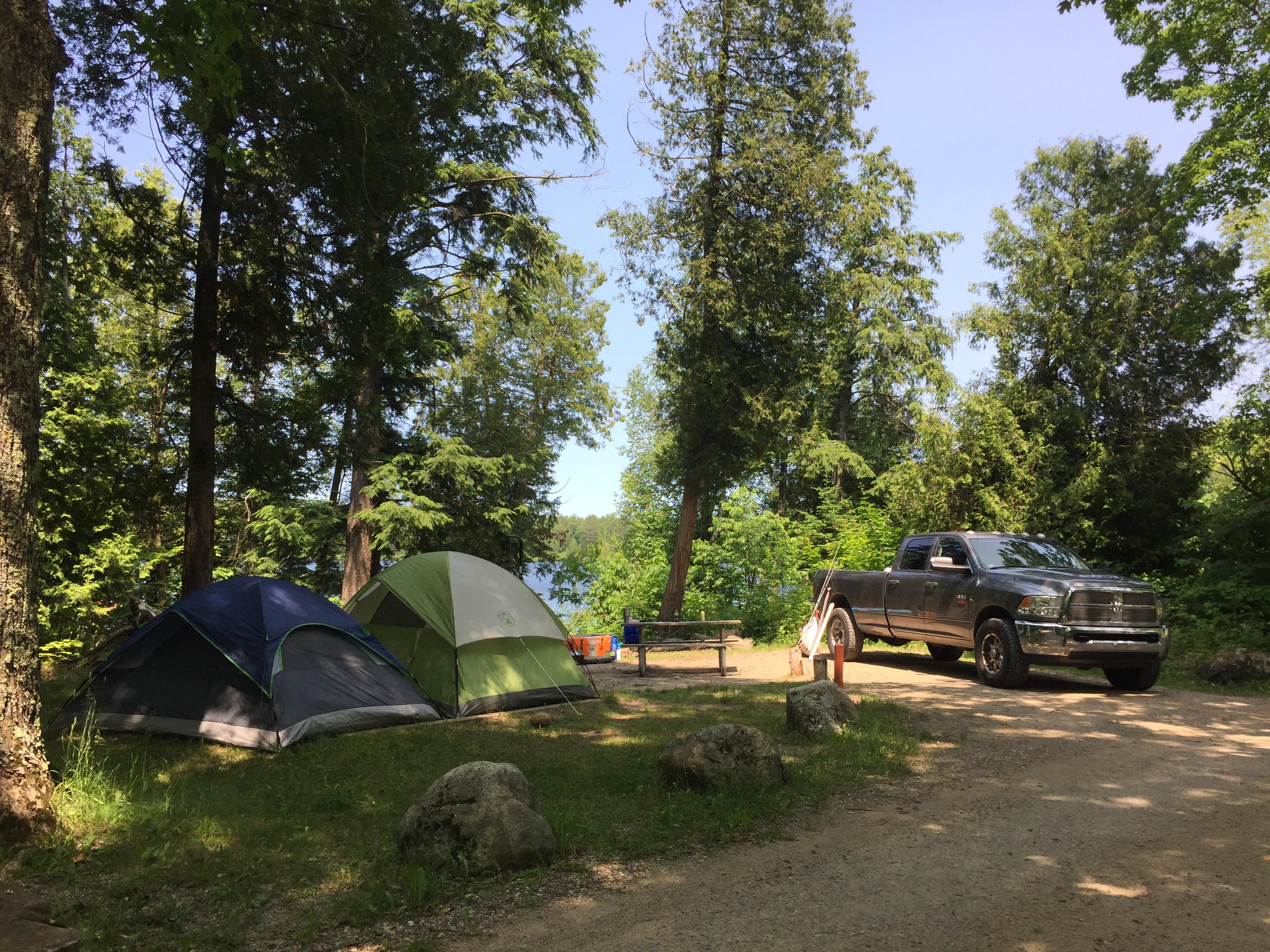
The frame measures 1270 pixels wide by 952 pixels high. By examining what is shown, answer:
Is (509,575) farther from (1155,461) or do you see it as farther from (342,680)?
(1155,461)

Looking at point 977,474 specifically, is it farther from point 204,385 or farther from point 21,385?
point 21,385

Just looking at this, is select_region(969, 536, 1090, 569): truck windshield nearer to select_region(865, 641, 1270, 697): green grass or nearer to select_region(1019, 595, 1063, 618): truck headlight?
select_region(1019, 595, 1063, 618): truck headlight

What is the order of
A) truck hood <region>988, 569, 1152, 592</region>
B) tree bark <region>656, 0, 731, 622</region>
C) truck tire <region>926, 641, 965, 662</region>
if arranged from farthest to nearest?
1. tree bark <region>656, 0, 731, 622</region>
2. truck tire <region>926, 641, 965, 662</region>
3. truck hood <region>988, 569, 1152, 592</region>

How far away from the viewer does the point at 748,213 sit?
19.1m

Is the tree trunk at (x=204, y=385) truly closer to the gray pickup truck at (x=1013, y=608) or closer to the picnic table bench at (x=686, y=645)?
the picnic table bench at (x=686, y=645)

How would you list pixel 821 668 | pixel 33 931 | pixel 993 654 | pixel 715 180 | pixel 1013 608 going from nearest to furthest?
pixel 33 931
pixel 821 668
pixel 1013 608
pixel 993 654
pixel 715 180

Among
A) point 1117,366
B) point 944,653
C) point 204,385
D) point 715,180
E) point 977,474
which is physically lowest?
point 944,653

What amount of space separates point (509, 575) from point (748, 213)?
38.8ft

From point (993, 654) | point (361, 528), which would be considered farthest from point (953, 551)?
point (361, 528)

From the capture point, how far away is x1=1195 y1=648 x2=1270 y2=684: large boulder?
36.4ft

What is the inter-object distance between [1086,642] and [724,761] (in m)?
6.00

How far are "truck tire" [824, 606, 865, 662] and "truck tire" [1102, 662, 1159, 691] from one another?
12.4 feet

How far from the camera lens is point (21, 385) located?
541cm

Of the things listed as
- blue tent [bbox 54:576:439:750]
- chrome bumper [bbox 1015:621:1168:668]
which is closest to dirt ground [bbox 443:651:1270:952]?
chrome bumper [bbox 1015:621:1168:668]
